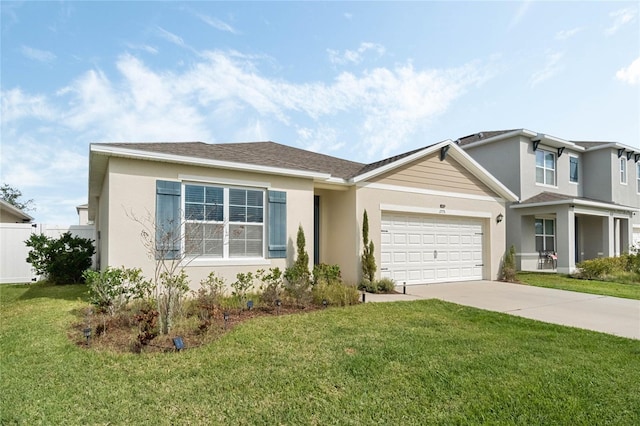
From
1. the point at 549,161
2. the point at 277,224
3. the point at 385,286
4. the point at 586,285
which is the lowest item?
the point at 586,285

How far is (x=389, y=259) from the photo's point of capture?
1082 cm

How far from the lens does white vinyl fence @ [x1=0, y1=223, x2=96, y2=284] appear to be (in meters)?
13.0

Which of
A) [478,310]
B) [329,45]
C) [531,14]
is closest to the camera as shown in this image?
[478,310]

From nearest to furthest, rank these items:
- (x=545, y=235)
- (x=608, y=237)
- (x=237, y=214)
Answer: (x=237, y=214) < (x=608, y=237) < (x=545, y=235)

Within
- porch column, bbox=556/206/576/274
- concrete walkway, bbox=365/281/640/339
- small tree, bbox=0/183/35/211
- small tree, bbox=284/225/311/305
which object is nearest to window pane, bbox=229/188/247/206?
small tree, bbox=284/225/311/305

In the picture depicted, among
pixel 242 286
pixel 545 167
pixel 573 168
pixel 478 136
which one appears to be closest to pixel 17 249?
pixel 242 286

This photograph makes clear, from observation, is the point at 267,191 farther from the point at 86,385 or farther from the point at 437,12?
the point at 437,12

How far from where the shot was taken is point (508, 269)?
12.6 metres

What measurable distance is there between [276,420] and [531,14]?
11263 millimetres

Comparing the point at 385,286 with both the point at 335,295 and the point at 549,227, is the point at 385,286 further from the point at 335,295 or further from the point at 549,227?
the point at 549,227

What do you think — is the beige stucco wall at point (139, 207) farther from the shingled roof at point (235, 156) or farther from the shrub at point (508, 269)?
the shrub at point (508, 269)

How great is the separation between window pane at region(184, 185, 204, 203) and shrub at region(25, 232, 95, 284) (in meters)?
6.37

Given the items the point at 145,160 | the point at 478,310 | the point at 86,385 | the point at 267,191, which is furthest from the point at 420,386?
the point at 145,160

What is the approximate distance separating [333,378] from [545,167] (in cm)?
1766
